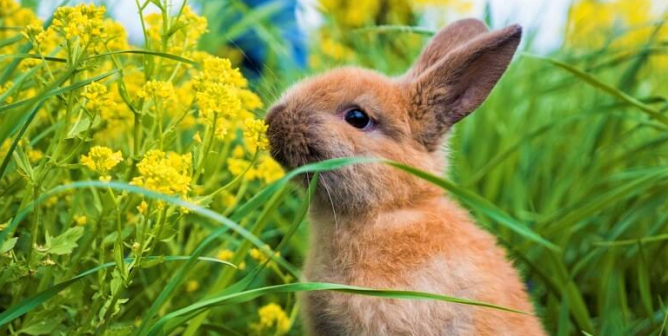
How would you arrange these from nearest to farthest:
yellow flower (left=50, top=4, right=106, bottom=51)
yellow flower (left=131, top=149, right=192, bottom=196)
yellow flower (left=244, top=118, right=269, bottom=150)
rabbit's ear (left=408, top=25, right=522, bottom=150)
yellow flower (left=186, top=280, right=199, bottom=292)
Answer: yellow flower (left=131, top=149, right=192, bottom=196) → yellow flower (left=50, top=4, right=106, bottom=51) → yellow flower (left=244, top=118, right=269, bottom=150) → rabbit's ear (left=408, top=25, right=522, bottom=150) → yellow flower (left=186, top=280, right=199, bottom=292)

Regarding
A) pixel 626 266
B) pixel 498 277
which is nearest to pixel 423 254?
pixel 498 277

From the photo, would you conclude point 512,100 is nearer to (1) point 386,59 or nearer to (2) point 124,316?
(1) point 386,59

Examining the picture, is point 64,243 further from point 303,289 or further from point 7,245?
point 303,289

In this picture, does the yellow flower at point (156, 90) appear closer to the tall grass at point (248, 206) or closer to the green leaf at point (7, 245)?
the tall grass at point (248, 206)

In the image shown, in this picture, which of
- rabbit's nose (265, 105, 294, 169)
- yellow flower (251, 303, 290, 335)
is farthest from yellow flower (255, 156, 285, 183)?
yellow flower (251, 303, 290, 335)

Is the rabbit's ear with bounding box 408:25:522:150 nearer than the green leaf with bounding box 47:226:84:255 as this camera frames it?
No


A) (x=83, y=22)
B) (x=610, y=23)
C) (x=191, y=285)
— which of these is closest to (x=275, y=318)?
(x=191, y=285)

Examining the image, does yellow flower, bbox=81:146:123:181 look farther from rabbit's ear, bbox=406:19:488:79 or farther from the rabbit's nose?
rabbit's ear, bbox=406:19:488:79
